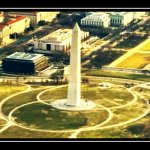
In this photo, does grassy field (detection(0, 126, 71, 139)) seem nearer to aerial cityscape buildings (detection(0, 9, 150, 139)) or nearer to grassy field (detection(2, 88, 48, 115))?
aerial cityscape buildings (detection(0, 9, 150, 139))

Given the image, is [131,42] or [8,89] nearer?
[8,89]

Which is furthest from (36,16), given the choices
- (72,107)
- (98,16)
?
(72,107)

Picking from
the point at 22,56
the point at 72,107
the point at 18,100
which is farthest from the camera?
the point at 22,56

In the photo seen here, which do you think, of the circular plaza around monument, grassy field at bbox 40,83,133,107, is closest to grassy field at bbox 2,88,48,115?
grassy field at bbox 40,83,133,107

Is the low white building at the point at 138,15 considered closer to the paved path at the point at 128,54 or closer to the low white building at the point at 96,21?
the low white building at the point at 96,21

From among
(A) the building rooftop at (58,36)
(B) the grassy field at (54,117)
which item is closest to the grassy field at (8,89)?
(B) the grassy field at (54,117)

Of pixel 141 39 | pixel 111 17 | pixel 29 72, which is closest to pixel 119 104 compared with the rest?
pixel 29 72

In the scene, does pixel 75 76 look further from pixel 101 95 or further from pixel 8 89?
pixel 8 89
